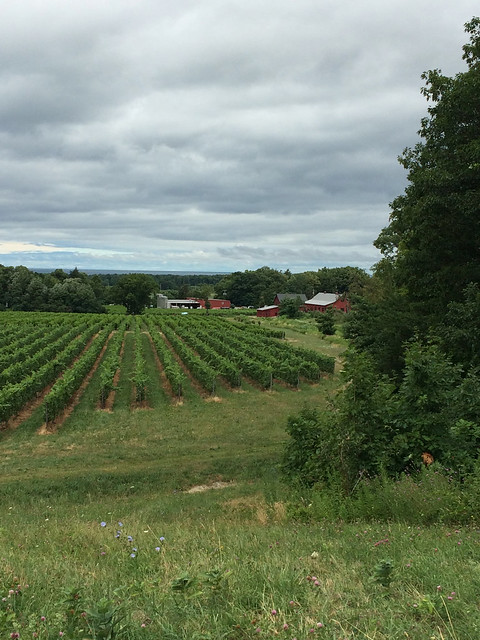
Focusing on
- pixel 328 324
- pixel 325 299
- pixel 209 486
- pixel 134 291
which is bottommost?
pixel 209 486

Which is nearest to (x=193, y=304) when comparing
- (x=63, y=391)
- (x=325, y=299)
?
(x=325, y=299)

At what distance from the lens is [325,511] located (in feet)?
22.4

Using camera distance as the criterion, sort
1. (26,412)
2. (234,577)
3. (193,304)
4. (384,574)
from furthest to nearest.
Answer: (193,304) < (26,412) < (234,577) < (384,574)

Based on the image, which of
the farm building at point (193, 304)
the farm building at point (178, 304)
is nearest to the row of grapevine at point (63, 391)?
the farm building at point (193, 304)

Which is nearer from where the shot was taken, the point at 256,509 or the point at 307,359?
the point at 256,509

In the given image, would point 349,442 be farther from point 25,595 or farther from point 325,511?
point 25,595

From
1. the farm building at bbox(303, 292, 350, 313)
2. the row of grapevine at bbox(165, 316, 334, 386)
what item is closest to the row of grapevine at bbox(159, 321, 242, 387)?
the row of grapevine at bbox(165, 316, 334, 386)

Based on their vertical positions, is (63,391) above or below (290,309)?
below

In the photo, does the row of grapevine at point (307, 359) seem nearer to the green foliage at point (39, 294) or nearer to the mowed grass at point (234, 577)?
the mowed grass at point (234, 577)

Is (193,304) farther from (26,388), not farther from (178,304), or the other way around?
(26,388)

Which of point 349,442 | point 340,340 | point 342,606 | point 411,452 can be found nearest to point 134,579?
point 342,606

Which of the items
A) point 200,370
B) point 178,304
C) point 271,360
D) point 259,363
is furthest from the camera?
point 178,304

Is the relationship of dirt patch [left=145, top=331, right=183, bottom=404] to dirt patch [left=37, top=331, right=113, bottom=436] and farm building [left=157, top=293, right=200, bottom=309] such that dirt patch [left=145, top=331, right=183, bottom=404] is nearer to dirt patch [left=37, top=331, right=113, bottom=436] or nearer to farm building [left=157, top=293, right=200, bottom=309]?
dirt patch [left=37, top=331, right=113, bottom=436]

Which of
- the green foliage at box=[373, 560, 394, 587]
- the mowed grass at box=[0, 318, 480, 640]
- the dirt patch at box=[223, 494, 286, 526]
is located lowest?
the dirt patch at box=[223, 494, 286, 526]
